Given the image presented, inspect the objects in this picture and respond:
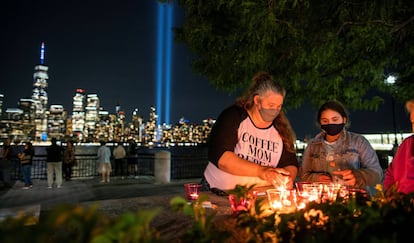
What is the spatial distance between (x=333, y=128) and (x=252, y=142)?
126 cm

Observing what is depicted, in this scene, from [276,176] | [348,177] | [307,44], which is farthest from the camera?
[307,44]

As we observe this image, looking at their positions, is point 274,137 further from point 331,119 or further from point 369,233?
point 369,233

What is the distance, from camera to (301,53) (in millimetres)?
6656

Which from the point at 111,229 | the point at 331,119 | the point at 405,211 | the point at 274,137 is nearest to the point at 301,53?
the point at 331,119

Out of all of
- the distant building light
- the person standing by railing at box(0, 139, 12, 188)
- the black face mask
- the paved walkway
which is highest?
the distant building light

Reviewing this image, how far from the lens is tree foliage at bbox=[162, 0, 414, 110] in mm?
6031

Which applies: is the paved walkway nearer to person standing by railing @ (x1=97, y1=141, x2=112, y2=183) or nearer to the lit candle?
person standing by railing @ (x1=97, y1=141, x2=112, y2=183)

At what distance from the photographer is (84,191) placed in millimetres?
13250

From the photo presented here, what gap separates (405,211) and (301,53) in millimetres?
5644

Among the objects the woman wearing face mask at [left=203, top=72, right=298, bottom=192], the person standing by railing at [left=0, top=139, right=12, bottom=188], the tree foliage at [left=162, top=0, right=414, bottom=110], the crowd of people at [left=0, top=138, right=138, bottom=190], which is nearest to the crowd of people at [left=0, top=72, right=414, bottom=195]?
the woman wearing face mask at [left=203, top=72, right=298, bottom=192]

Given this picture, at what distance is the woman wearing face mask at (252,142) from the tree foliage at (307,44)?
272cm

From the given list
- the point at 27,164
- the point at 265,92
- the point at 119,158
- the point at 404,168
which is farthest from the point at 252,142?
the point at 119,158

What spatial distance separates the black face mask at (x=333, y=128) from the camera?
3867 millimetres

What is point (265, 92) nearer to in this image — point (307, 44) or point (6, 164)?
point (307, 44)
